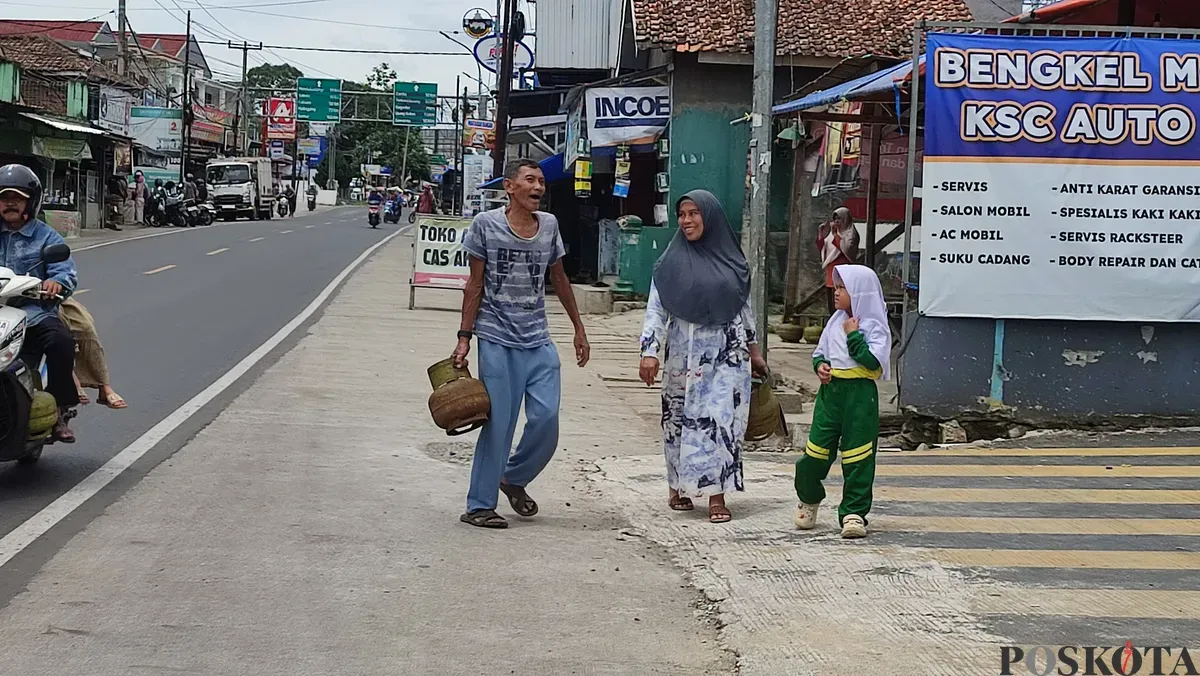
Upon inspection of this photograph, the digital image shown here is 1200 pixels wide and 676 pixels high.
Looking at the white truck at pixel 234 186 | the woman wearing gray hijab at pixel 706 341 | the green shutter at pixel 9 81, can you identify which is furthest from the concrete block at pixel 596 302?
the white truck at pixel 234 186

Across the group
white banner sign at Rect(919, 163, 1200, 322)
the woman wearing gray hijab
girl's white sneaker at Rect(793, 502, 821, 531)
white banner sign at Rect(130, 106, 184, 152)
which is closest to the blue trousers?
the woman wearing gray hijab

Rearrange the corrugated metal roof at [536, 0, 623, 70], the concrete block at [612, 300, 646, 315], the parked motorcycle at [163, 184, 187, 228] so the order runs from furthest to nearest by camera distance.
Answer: the parked motorcycle at [163, 184, 187, 228], the corrugated metal roof at [536, 0, 623, 70], the concrete block at [612, 300, 646, 315]

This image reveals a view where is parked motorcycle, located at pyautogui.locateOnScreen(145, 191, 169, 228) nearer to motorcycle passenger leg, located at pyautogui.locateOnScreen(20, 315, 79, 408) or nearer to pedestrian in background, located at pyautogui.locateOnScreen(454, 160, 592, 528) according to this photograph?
motorcycle passenger leg, located at pyautogui.locateOnScreen(20, 315, 79, 408)

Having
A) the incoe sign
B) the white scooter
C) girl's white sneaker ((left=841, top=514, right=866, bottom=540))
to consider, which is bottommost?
girl's white sneaker ((left=841, top=514, right=866, bottom=540))

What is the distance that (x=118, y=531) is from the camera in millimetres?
6180

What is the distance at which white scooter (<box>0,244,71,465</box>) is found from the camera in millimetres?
6516

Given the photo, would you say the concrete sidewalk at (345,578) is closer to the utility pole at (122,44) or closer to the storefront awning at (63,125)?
the storefront awning at (63,125)

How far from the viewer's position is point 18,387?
6.57 meters

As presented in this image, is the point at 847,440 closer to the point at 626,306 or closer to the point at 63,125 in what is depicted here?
the point at 626,306

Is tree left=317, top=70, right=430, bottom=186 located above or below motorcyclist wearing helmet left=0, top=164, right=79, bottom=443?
above

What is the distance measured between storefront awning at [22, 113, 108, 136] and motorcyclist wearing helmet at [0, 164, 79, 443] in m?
28.8

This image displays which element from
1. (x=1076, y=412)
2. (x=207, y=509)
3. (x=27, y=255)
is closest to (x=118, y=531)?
(x=207, y=509)

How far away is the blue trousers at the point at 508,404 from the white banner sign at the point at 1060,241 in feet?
12.2

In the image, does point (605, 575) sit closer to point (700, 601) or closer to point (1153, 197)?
point (700, 601)
